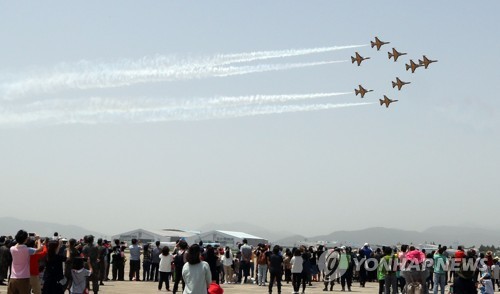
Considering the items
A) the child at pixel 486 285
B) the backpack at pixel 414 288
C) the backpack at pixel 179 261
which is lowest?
the backpack at pixel 414 288

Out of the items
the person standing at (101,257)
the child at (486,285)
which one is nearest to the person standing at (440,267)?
the child at (486,285)

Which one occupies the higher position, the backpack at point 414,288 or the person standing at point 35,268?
the person standing at point 35,268

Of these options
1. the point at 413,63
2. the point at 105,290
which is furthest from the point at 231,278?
the point at 413,63

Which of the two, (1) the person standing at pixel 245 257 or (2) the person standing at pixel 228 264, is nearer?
(2) the person standing at pixel 228 264

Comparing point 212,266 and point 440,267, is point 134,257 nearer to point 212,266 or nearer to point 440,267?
point 212,266

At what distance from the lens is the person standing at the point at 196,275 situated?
9.91 m

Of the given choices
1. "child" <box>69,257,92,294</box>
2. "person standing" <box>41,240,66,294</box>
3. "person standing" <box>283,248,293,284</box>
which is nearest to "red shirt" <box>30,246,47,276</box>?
"person standing" <box>41,240,66,294</box>

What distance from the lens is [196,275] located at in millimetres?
9945

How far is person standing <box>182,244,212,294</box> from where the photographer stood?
390 inches

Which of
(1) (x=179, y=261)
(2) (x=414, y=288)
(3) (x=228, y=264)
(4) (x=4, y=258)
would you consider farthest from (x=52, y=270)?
(3) (x=228, y=264)

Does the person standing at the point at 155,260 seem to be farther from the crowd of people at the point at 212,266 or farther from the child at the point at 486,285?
the child at the point at 486,285

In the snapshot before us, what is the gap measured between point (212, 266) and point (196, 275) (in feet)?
22.0

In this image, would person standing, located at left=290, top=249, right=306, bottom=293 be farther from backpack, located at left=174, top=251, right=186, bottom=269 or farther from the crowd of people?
backpack, located at left=174, top=251, right=186, bottom=269

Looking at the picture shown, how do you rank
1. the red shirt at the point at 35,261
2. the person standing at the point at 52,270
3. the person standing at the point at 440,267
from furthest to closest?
1. the person standing at the point at 440,267
2. the person standing at the point at 52,270
3. the red shirt at the point at 35,261
